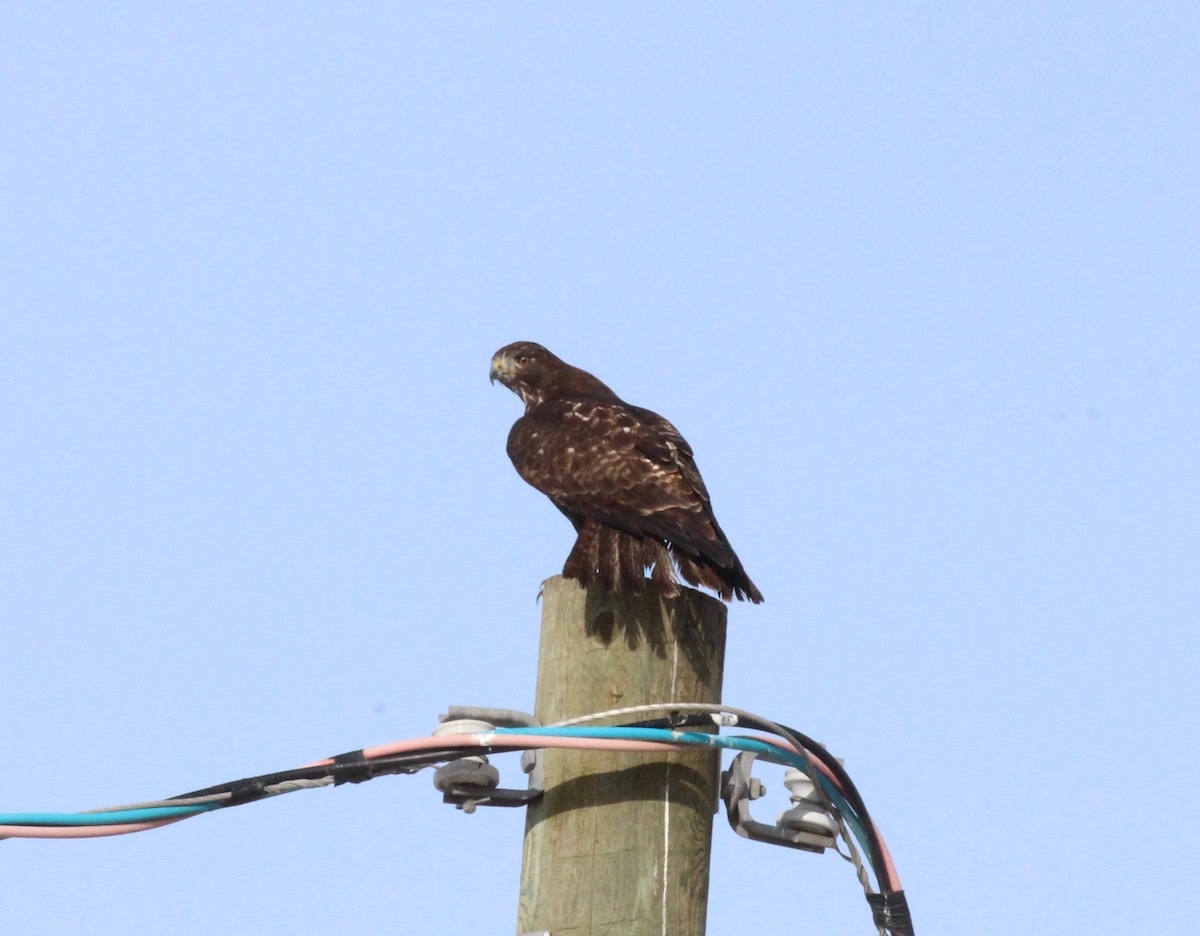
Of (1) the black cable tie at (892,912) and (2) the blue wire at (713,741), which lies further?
(1) the black cable tie at (892,912)

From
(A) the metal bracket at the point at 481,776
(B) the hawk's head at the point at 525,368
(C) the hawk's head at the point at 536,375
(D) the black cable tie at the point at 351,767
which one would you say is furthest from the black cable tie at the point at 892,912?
(B) the hawk's head at the point at 525,368

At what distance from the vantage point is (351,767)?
4609mm

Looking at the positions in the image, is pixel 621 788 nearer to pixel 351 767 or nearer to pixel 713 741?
pixel 713 741

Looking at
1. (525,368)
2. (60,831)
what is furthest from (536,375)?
(60,831)

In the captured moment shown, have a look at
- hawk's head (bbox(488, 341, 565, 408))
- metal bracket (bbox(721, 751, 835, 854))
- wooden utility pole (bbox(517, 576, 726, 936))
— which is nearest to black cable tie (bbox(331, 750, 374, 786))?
wooden utility pole (bbox(517, 576, 726, 936))

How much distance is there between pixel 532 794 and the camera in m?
4.86

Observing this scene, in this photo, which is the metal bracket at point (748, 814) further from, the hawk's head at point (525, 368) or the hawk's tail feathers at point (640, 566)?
the hawk's head at point (525, 368)

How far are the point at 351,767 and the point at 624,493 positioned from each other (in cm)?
206

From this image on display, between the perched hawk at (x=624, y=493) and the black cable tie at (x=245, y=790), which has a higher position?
Answer: the perched hawk at (x=624, y=493)

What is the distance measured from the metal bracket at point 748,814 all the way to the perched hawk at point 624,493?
511mm

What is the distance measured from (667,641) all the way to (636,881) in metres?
0.64

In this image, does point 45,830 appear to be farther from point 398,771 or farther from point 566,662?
point 566,662

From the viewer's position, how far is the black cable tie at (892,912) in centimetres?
487

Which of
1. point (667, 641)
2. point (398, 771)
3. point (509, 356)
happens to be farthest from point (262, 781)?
point (509, 356)
